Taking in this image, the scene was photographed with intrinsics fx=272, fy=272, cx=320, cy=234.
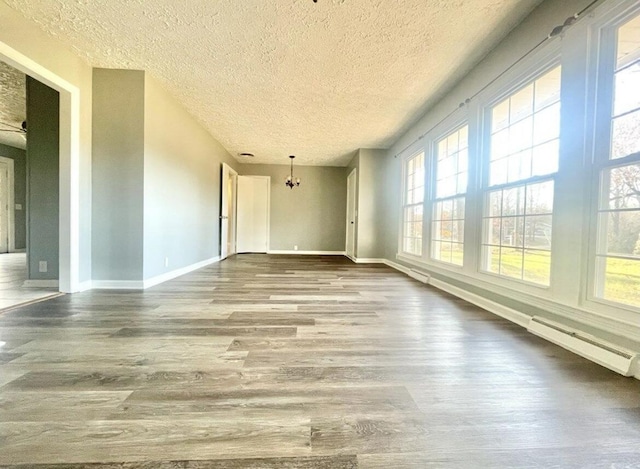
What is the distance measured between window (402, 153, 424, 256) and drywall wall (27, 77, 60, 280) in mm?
5014

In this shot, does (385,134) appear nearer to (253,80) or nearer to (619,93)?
(253,80)

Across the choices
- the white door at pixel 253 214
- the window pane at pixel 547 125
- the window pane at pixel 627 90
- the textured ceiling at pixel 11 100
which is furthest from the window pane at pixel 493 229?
the white door at pixel 253 214

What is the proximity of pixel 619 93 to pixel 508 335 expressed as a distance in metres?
1.69

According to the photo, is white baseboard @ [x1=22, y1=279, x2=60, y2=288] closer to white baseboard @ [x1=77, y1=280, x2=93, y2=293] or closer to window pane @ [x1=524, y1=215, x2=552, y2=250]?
white baseboard @ [x1=77, y1=280, x2=93, y2=293]

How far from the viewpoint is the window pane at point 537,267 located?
6.95 feet

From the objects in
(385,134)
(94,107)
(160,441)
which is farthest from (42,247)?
(385,134)

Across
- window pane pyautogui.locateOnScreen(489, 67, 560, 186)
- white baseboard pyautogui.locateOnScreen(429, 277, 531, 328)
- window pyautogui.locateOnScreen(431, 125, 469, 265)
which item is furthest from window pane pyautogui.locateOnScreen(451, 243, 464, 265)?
window pane pyautogui.locateOnScreen(489, 67, 560, 186)

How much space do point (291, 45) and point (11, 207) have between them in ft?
28.8

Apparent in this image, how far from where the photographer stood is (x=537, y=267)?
7.29ft

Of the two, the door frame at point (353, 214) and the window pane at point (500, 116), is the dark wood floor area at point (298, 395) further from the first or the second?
the door frame at point (353, 214)

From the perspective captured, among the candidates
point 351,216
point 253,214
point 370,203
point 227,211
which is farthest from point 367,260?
point 253,214

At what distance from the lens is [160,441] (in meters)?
0.95

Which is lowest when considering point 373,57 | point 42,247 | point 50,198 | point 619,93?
point 42,247

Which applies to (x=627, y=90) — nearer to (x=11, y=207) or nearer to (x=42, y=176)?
(x=42, y=176)
